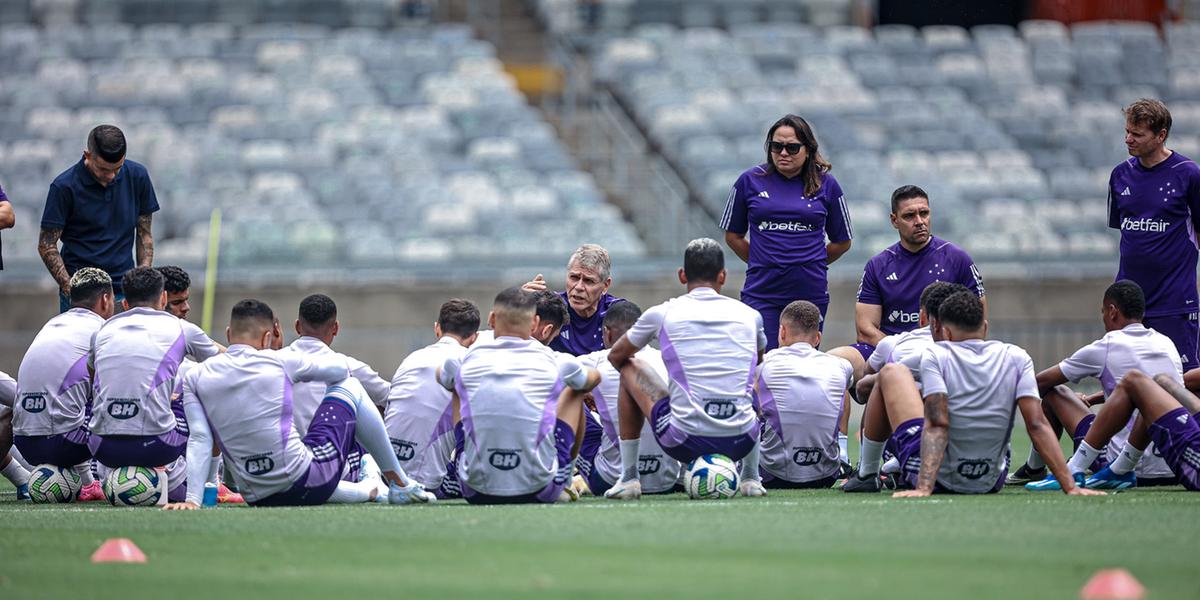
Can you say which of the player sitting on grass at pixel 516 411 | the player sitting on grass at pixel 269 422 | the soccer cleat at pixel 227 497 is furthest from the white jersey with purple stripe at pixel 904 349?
the soccer cleat at pixel 227 497

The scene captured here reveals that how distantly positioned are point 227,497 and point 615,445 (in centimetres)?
231

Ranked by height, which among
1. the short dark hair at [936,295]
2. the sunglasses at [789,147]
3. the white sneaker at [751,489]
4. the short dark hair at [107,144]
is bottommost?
the white sneaker at [751,489]

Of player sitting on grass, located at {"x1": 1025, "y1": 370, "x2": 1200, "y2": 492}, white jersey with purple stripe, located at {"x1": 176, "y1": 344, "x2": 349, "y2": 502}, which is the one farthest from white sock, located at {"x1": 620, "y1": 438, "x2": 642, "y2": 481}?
player sitting on grass, located at {"x1": 1025, "y1": 370, "x2": 1200, "y2": 492}

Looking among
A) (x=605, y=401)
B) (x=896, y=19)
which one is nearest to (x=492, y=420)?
(x=605, y=401)

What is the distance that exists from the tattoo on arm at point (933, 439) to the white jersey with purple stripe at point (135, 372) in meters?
4.16

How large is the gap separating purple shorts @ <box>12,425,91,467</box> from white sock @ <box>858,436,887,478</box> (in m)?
4.49

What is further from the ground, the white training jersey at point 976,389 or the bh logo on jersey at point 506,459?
the white training jersey at point 976,389

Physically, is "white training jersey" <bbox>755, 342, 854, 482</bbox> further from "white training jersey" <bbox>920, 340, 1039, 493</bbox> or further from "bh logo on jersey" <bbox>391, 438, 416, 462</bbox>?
"bh logo on jersey" <bbox>391, 438, 416, 462</bbox>

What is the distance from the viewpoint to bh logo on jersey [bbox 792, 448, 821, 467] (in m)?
9.59

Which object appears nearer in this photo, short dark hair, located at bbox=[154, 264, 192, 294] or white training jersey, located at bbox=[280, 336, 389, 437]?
white training jersey, located at bbox=[280, 336, 389, 437]

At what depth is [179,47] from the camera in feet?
72.1

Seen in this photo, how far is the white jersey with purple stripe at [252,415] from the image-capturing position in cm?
818

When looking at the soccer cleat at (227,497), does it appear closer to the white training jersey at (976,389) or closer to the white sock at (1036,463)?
the white training jersey at (976,389)

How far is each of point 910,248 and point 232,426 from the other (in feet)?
15.4
